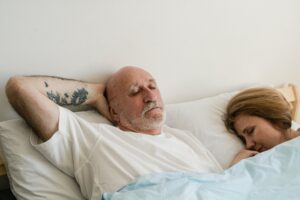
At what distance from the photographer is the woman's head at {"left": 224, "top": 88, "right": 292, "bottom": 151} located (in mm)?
1526

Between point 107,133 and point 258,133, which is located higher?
point 107,133

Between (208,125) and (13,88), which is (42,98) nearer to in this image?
(13,88)

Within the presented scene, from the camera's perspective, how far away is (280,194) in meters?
1.12

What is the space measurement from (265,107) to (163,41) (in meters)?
0.54

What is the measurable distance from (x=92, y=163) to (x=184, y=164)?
12.8 inches

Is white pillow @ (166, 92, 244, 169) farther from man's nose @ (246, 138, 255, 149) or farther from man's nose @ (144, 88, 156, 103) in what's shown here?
man's nose @ (144, 88, 156, 103)

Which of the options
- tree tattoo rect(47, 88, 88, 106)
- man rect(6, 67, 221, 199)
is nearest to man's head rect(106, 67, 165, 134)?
man rect(6, 67, 221, 199)

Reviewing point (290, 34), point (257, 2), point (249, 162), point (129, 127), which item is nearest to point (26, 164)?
point (129, 127)

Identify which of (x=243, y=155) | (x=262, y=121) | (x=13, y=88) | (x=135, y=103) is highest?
(x=13, y=88)

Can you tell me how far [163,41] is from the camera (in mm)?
1625

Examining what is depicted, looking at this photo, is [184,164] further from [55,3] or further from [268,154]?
[55,3]

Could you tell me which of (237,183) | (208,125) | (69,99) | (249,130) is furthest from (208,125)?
(69,99)

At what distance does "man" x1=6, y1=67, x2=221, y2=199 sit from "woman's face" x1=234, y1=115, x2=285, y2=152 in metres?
0.23

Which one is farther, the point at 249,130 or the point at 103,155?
the point at 249,130
